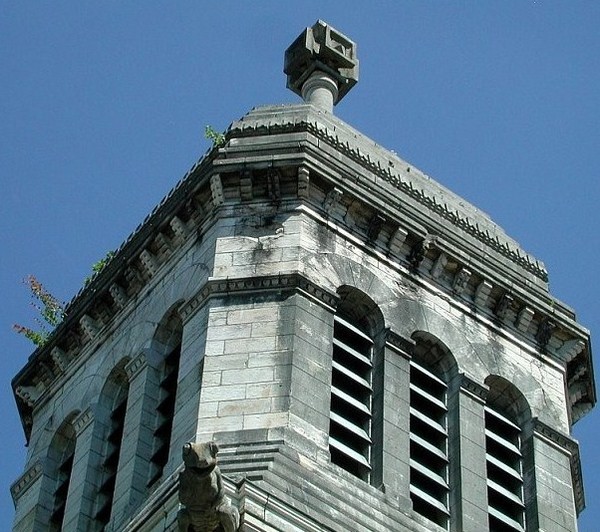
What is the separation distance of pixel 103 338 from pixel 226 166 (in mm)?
3603

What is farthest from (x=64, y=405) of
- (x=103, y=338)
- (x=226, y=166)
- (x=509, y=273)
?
(x=509, y=273)

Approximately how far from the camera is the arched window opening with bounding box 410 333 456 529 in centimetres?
4012

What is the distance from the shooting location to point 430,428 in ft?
136

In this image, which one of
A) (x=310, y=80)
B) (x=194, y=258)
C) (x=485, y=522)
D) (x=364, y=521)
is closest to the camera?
(x=364, y=521)

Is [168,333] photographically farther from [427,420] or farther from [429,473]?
[429,473]

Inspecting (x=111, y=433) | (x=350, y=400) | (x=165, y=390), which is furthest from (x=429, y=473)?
(x=111, y=433)

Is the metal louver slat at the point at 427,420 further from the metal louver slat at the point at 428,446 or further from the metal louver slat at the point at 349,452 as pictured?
the metal louver slat at the point at 349,452

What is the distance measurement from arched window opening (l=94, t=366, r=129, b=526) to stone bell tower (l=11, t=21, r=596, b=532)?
0.15ft

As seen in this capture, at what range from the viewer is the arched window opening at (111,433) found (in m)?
41.4

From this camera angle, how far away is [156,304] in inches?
1708

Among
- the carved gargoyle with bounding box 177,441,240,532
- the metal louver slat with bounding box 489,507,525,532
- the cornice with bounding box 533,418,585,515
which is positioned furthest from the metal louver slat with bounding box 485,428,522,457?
the carved gargoyle with bounding box 177,441,240,532

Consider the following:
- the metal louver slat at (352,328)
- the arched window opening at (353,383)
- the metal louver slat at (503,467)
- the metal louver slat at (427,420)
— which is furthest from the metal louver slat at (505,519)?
the metal louver slat at (352,328)

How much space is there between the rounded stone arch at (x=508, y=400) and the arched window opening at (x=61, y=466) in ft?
22.2

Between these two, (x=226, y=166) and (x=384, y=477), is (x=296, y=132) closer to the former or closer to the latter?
(x=226, y=166)
